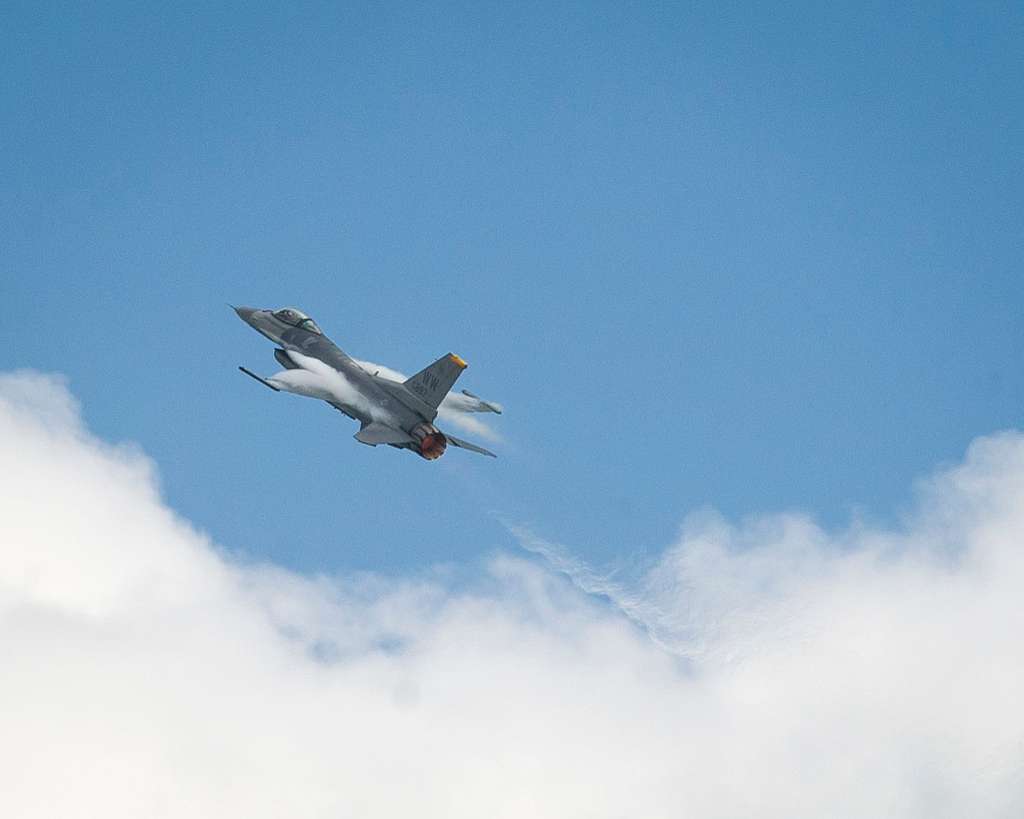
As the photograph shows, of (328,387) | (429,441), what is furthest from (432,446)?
(328,387)

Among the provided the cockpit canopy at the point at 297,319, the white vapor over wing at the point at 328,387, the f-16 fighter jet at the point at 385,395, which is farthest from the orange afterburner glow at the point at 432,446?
the cockpit canopy at the point at 297,319

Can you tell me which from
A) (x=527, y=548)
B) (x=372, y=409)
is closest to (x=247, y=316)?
(x=372, y=409)

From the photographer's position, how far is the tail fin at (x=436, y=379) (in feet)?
198

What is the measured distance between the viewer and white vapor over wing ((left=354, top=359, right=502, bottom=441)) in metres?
63.5

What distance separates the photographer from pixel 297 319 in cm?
6794

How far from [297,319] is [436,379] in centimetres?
1105

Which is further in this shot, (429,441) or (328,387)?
(328,387)

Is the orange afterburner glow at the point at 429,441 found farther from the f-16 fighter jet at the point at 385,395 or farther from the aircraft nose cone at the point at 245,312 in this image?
the aircraft nose cone at the point at 245,312

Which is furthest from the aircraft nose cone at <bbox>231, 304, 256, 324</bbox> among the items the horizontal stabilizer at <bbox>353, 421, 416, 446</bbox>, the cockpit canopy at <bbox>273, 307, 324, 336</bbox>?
the horizontal stabilizer at <bbox>353, 421, 416, 446</bbox>

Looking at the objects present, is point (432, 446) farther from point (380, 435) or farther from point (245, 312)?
point (245, 312)

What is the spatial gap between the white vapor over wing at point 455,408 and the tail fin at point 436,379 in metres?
1.02

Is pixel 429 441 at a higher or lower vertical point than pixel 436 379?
lower

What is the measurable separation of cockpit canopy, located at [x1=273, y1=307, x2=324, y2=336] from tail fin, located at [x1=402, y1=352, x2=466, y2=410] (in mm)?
8404

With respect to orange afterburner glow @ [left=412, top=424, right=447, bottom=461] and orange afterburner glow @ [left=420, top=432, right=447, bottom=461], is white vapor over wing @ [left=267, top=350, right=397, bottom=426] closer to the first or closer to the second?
orange afterburner glow @ [left=412, top=424, right=447, bottom=461]
